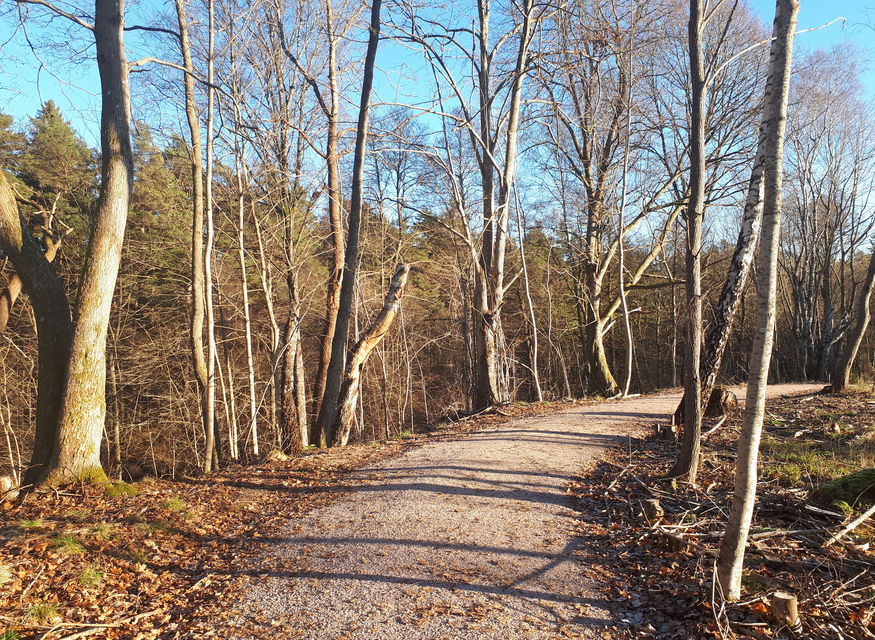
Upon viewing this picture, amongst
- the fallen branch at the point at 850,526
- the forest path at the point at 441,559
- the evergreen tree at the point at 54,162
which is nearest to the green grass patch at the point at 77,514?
the forest path at the point at 441,559

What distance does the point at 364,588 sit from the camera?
3.85m

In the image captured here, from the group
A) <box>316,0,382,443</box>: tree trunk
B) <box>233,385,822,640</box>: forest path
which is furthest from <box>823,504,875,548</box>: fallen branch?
<box>316,0,382,443</box>: tree trunk

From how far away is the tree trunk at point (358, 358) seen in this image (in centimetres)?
977

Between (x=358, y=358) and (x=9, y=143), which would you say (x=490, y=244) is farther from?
(x=9, y=143)

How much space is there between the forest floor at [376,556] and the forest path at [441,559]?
0.05ft

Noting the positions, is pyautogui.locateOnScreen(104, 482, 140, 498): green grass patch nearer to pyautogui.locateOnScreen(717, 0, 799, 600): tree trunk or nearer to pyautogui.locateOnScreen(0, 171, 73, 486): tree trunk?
pyautogui.locateOnScreen(0, 171, 73, 486): tree trunk

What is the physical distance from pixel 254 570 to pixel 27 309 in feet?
48.5

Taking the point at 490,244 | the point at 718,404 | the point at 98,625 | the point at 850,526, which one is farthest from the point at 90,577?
the point at 490,244

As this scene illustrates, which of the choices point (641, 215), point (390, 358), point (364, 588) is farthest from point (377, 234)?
point (364, 588)

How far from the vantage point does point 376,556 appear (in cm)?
434

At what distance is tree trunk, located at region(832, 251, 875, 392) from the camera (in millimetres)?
10930

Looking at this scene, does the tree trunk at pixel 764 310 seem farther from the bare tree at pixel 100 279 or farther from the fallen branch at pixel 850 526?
the bare tree at pixel 100 279

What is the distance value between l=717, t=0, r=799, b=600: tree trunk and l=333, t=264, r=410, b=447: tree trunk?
23.9ft

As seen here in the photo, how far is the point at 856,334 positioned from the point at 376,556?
1180 centimetres
